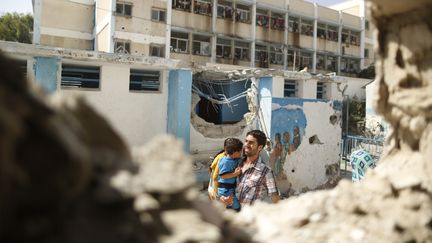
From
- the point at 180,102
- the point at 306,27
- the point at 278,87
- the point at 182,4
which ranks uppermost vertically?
the point at 306,27

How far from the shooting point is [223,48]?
23.5 meters

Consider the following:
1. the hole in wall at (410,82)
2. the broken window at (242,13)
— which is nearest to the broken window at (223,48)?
the broken window at (242,13)

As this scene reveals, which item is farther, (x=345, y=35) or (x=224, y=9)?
(x=345, y=35)

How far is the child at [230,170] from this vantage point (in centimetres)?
420

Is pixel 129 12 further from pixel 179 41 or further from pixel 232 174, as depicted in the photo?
pixel 232 174

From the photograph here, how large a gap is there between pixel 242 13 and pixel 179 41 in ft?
17.3

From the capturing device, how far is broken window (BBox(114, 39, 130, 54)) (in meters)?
18.6

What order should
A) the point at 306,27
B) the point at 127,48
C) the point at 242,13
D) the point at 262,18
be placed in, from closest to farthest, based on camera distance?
the point at 127,48, the point at 242,13, the point at 262,18, the point at 306,27

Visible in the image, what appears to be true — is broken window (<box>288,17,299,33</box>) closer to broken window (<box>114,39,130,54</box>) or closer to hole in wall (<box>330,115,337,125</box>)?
broken window (<box>114,39,130,54</box>)

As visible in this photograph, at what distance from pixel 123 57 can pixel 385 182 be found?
25.1 ft

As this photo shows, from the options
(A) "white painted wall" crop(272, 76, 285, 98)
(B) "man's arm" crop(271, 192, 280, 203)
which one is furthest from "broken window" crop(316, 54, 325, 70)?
(B) "man's arm" crop(271, 192, 280, 203)

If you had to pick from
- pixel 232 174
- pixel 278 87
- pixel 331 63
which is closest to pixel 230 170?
pixel 232 174

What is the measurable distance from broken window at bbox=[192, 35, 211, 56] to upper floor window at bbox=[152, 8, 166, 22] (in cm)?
253

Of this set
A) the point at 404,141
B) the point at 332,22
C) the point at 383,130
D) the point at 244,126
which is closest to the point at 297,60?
the point at 332,22
